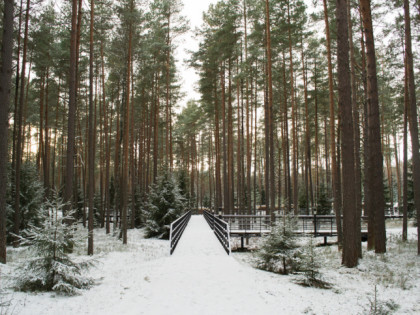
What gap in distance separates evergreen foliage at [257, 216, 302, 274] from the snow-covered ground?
639 millimetres

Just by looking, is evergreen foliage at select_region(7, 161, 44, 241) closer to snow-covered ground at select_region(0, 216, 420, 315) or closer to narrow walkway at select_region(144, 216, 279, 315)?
snow-covered ground at select_region(0, 216, 420, 315)

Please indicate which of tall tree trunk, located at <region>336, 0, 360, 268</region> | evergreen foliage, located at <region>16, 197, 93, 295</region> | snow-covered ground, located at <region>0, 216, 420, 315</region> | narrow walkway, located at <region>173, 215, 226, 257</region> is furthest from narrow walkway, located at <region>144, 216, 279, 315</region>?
tall tree trunk, located at <region>336, 0, 360, 268</region>

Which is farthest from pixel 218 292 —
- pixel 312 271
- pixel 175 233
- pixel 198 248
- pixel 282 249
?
pixel 175 233

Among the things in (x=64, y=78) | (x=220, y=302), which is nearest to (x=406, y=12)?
(x=220, y=302)

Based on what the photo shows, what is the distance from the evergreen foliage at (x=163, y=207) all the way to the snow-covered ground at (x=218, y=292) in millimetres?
7259

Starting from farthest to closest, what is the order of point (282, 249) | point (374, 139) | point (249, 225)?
1. point (249, 225)
2. point (374, 139)
3. point (282, 249)

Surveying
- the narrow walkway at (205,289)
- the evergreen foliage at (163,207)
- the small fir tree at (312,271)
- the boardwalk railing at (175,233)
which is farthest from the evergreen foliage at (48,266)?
the evergreen foliage at (163,207)

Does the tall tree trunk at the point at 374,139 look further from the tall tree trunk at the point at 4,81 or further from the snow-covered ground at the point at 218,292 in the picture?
the tall tree trunk at the point at 4,81

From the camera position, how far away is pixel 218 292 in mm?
5746

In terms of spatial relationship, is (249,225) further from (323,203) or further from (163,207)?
(323,203)

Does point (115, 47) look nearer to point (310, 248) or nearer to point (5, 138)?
point (5, 138)

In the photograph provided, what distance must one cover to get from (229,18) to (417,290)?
17978mm

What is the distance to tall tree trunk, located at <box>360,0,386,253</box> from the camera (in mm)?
10453

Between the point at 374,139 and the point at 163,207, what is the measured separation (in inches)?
482
